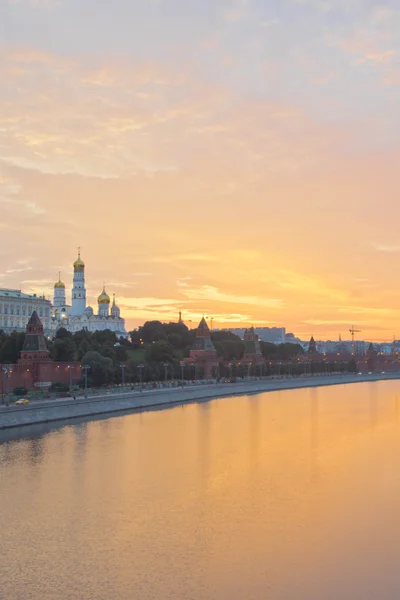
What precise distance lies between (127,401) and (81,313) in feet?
269

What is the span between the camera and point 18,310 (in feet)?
341

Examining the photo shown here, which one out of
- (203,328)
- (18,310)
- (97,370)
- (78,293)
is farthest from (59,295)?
(97,370)

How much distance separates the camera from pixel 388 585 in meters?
15.7

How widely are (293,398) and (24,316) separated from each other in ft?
163

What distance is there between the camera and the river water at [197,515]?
619 inches

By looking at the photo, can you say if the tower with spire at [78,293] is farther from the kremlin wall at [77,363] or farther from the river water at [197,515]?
the river water at [197,515]

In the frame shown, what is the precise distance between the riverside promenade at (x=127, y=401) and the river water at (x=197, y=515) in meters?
1.47

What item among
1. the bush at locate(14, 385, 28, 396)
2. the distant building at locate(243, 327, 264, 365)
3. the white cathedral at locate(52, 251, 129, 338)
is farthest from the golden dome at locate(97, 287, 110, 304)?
the bush at locate(14, 385, 28, 396)

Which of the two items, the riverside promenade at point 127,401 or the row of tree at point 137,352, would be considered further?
the row of tree at point 137,352

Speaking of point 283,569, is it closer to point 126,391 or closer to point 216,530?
point 216,530

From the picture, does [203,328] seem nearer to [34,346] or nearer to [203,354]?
[203,354]

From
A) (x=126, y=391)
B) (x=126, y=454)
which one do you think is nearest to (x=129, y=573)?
(x=126, y=454)

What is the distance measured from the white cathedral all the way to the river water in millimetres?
90245

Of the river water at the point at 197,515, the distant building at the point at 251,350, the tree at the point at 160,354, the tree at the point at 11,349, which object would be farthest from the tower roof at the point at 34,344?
the distant building at the point at 251,350
